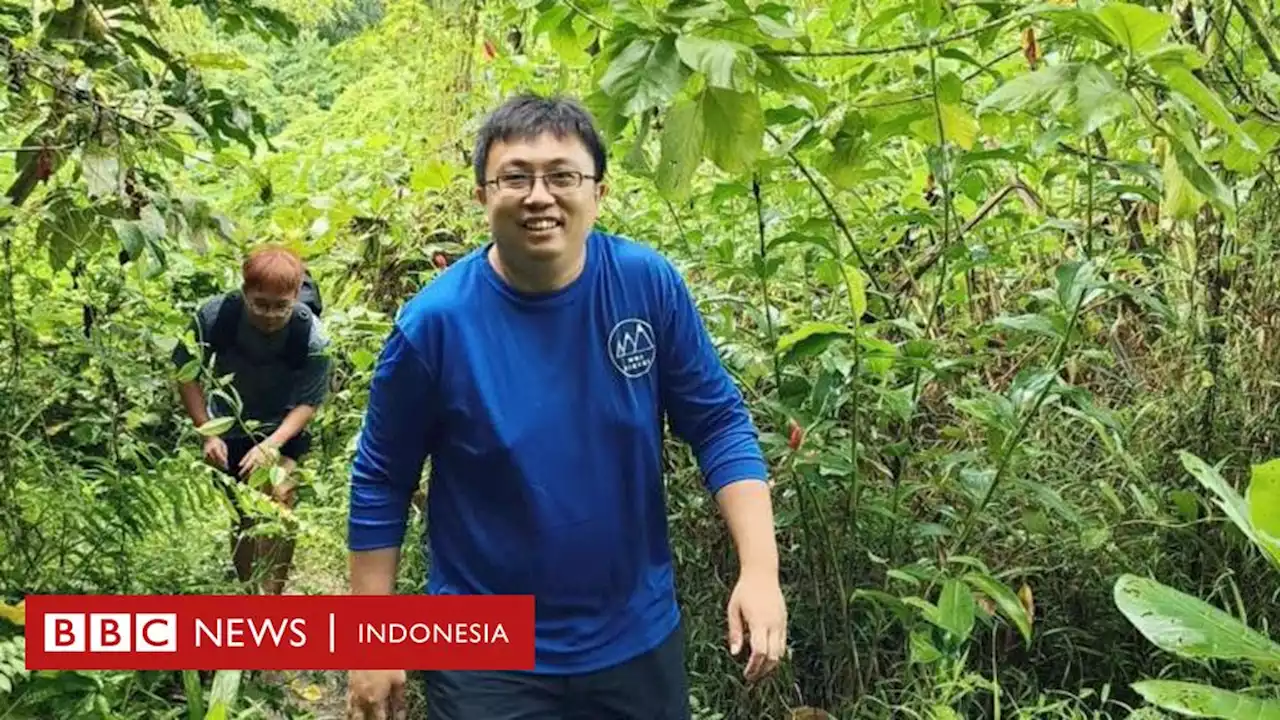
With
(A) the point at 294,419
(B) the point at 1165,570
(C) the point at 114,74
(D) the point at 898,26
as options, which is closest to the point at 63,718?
(C) the point at 114,74

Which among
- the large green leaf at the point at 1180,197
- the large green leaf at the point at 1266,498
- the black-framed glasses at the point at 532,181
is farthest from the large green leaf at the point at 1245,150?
the black-framed glasses at the point at 532,181

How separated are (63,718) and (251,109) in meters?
1.34

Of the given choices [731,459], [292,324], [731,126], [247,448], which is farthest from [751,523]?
[247,448]

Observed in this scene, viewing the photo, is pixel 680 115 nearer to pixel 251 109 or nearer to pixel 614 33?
pixel 614 33

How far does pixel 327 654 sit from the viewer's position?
7.95 feet

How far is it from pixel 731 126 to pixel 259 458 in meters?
2.39

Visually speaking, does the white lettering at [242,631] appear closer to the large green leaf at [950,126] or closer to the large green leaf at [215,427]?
the large green leaf at [215,427]

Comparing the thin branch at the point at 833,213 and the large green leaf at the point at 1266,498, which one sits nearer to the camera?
the large green leaf at the point at 1266,498

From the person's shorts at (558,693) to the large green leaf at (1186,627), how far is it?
834 mm

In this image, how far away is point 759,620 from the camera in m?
2.00

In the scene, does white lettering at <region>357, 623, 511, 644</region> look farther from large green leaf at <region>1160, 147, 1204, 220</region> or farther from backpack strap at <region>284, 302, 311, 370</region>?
backpack strap at <region>284, 302, 311, 370</region>

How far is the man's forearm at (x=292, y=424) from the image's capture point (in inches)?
155

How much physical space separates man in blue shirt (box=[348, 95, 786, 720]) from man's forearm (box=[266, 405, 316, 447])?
6.49 feet

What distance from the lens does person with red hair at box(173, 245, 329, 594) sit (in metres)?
3.75
